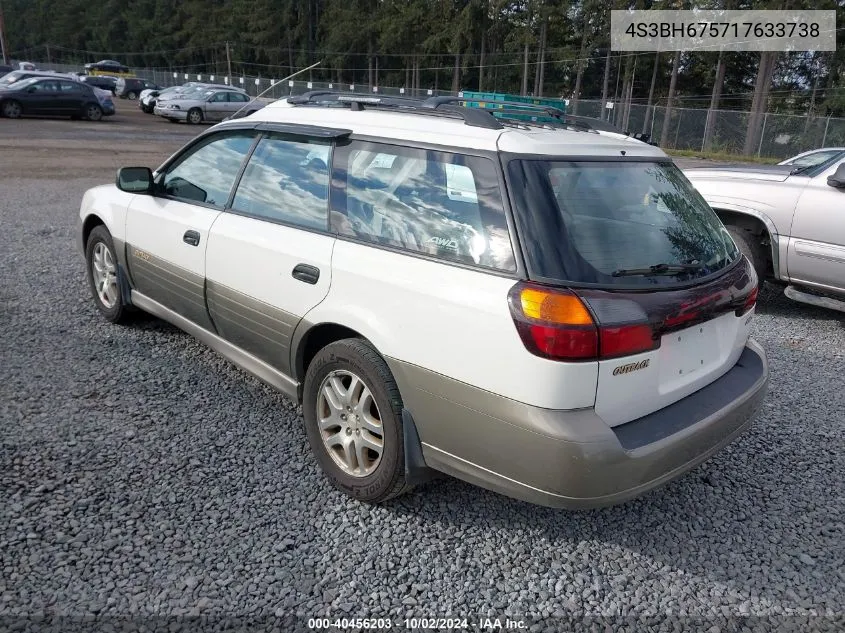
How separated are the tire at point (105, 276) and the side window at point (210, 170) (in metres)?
0.92

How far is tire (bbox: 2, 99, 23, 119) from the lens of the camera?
24481mm

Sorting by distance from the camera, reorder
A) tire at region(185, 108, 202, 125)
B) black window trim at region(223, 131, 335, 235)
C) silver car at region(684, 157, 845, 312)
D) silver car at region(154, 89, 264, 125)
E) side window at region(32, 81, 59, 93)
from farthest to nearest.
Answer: tire at region(185, 108, 202, 125) → silver car at region(154, 89, 264, 125) → side window at region(32, 81, 59, 93) → silver car at region(684, 157, 845, 312) → black window trim at region(223, 131, 335, 235)

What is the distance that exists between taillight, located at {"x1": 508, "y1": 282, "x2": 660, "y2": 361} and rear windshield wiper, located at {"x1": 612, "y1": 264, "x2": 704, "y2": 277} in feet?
0.56

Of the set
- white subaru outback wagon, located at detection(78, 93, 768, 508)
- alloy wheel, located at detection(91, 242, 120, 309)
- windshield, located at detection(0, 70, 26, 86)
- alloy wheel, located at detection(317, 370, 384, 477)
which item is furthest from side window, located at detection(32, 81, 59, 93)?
alloy wheel, located at detection(317, 370, 384, 477)

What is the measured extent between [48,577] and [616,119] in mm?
40920

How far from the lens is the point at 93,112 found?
26.6m

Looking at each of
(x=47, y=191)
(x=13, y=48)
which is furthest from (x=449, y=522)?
(x=13, y=48)

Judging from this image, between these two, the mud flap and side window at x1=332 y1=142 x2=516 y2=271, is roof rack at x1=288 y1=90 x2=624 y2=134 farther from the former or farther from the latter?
the mud flap

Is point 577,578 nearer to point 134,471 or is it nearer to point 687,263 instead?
point 687,263

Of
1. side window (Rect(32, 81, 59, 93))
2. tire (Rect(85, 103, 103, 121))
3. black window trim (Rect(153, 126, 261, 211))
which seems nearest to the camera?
black window trim (Rect(153, 126, 261, 211))

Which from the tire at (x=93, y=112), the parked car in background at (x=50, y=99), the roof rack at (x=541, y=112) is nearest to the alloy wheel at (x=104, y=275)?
the roof rack at (x=541, y=112)

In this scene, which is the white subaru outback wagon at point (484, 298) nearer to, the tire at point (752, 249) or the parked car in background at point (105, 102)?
the tire at point (752, 249)

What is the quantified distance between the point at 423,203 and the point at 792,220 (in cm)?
459

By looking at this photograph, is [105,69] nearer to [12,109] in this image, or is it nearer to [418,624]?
[12,109]
